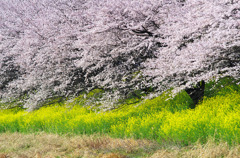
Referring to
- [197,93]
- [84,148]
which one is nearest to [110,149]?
[84,148]

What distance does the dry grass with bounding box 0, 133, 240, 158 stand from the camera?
15.2ft

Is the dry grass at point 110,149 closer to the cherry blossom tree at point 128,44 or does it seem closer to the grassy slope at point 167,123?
the grassy slope at point 167,123

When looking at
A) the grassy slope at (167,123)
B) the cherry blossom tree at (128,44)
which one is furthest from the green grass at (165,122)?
the cherry blossom tree at (128,44)

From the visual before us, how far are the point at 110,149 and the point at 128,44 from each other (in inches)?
157

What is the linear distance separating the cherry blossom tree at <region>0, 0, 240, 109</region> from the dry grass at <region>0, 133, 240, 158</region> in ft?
5.68

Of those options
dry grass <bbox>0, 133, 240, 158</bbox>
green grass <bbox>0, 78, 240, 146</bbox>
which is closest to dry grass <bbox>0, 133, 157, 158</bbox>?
dry grass <bbox>0, 133, 240, 158</bbox>

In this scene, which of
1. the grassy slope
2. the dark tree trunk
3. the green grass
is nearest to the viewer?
the grassy slope

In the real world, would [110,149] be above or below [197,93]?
below

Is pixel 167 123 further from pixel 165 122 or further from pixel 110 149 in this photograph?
pixel 110 149

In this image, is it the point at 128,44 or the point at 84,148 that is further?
the point at 128,44

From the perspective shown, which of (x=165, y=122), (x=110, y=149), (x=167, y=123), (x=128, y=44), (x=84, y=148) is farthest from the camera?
(x=128, y=44)

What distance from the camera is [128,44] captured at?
8.58m

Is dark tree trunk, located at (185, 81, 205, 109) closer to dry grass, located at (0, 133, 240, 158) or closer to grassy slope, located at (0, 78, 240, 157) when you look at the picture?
grassy slope, located at (0, 78, 240, 157)

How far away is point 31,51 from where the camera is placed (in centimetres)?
1170
